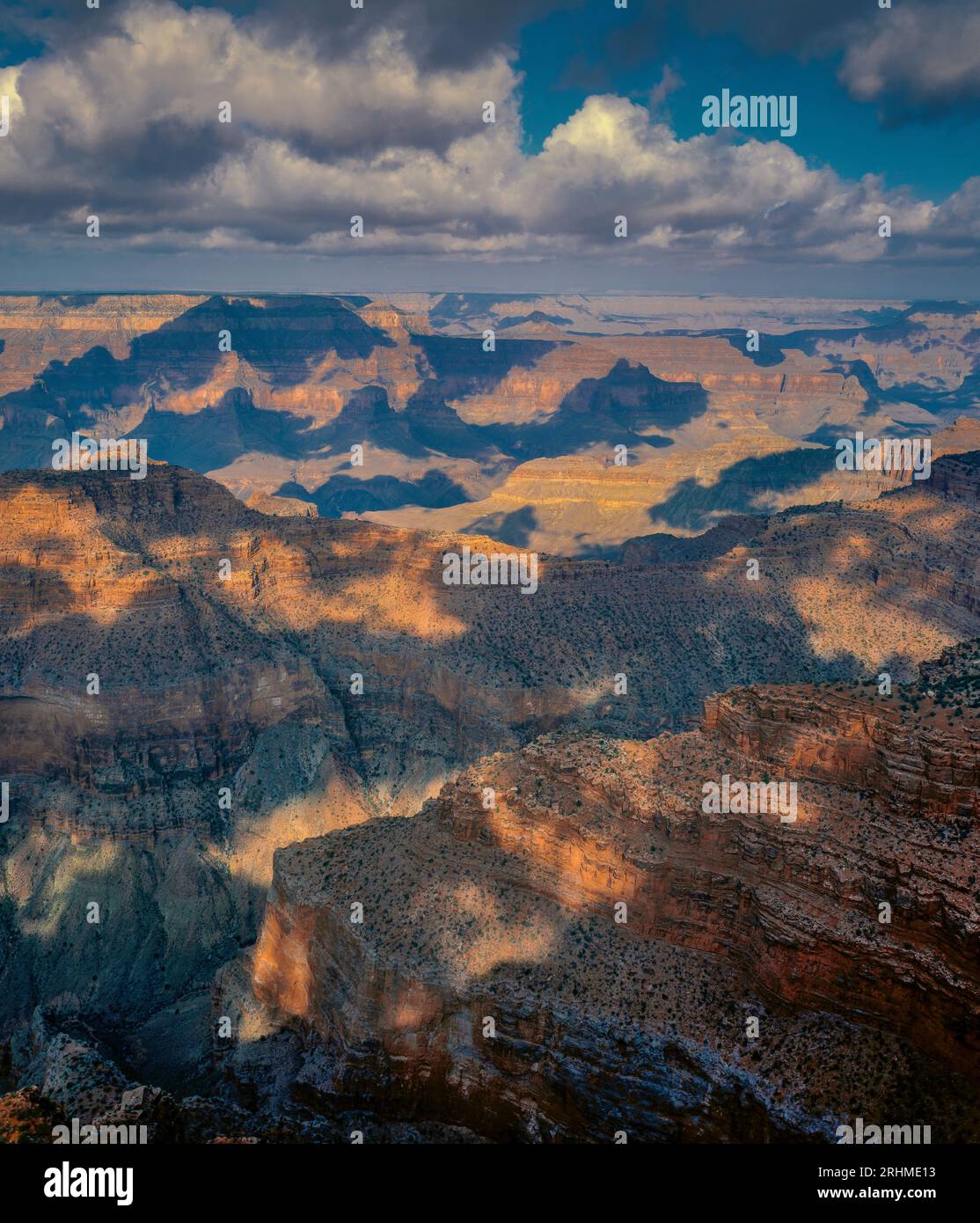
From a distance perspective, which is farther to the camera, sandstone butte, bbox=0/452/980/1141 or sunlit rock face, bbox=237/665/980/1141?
sandstone butte, bbox=0/452/980/1141

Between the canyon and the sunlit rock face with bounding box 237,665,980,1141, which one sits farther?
the canyon

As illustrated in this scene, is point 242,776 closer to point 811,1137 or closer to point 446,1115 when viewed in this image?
point 446,1115

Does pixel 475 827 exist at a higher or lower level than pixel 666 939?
higher

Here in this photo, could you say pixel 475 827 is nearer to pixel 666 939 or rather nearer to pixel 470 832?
pixel 470 832

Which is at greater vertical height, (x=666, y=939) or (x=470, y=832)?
(x=470, y=832)

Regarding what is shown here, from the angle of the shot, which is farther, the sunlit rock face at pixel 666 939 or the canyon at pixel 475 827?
the canyon at pixel 475 827

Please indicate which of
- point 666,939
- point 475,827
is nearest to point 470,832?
point 475,827

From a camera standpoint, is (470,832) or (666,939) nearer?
(666,939)
